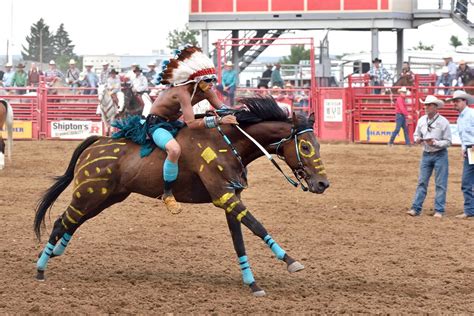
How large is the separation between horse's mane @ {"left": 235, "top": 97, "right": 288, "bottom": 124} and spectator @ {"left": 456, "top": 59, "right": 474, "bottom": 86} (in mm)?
15436

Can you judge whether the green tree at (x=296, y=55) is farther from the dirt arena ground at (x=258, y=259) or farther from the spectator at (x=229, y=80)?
the dirt arena ground at (x=258, y=259)

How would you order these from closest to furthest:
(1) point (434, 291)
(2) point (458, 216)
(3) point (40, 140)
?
1. (1) point (434, 291)
2. (2) point (458, 216)
3. (3) point (40, 140)

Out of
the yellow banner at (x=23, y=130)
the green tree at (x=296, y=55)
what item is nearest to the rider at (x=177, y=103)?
the yellow banner at (x=23, y=130)

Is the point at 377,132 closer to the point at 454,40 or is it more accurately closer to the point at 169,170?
the point at 169,170

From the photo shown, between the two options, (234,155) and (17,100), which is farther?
(17,100)

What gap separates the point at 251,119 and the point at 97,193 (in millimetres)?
1453

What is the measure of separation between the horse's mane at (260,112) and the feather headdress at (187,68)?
403 mm

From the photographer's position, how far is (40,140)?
77.4 feet

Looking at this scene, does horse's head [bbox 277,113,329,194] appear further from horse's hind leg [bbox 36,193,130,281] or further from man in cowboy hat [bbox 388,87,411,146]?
man in cowboy hat [bbox 388,87,411,146]

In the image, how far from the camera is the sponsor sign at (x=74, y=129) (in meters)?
23.9

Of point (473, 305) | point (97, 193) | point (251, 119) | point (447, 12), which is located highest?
point (447, 12)

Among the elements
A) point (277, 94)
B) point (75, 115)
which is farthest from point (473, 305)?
point (75, 115)

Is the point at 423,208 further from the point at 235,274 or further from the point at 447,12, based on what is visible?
the point at 447,12

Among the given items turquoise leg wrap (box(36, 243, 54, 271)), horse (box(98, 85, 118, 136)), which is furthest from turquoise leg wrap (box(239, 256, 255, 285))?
horse (box(98, 85, 118, 136))
